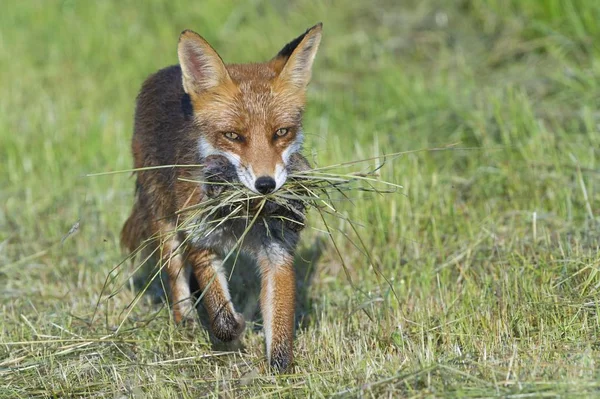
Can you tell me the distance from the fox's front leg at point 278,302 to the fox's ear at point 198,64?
3.21 ft

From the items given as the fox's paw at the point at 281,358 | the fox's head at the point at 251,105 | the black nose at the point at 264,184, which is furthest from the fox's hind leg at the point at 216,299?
the black nose at the point at 264,184

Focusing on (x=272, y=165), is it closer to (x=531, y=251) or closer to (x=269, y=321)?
(x=269, y=321)

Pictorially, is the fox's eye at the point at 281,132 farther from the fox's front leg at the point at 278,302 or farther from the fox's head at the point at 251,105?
the fox's front leg at the point at 278,302

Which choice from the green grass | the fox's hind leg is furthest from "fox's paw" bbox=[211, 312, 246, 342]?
the green grass

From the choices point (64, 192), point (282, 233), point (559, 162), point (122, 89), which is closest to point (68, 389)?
point (282, 233)

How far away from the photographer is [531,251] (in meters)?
5.96


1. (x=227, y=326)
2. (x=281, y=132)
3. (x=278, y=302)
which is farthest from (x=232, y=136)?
(x=227, y=326)

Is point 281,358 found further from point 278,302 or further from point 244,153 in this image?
point 244,153

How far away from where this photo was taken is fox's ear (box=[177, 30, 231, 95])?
191 inches

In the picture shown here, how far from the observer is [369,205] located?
6730 mm

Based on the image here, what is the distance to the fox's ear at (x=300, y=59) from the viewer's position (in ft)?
16.4

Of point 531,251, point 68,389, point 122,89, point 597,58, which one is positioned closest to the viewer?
point 68,389

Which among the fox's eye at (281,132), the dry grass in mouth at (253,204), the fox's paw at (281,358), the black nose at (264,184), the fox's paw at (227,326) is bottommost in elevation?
the fox's paw at (281,358)

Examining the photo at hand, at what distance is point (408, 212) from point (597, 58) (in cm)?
306
